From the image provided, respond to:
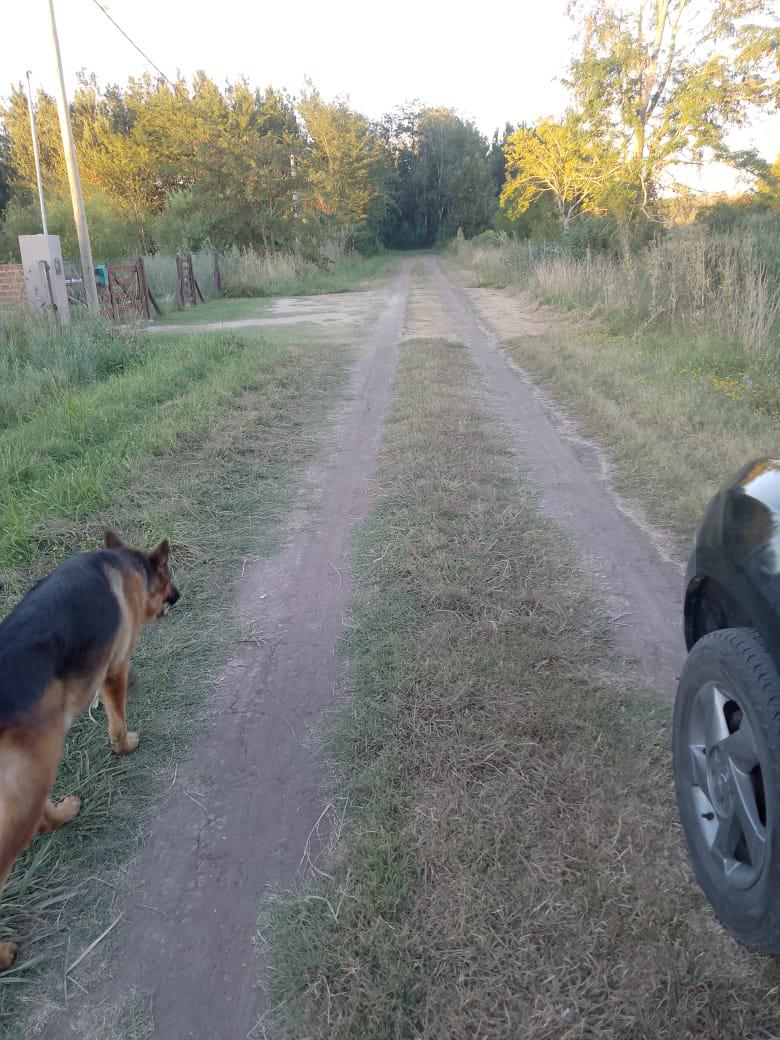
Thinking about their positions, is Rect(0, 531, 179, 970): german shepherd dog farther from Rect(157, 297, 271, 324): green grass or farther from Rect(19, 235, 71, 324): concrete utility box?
Rect(157, 297, 271, 324): green grass

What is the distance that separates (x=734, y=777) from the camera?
1999 mm

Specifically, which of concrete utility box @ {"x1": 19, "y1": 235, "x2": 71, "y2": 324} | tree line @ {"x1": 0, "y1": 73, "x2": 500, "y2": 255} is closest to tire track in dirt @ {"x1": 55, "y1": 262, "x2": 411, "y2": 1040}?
concrete utility box @ {"x1": 19, "y1": 235, "x2": 71, "y2": 324}

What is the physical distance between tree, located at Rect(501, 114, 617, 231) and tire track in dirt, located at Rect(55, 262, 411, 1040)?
20.7m

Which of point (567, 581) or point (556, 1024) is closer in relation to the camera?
point (556, 1024)

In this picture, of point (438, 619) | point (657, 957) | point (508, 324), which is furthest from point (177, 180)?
point (657, 957)

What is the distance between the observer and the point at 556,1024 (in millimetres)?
1814

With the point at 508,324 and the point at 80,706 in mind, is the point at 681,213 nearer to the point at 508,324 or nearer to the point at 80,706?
the point at 508,324

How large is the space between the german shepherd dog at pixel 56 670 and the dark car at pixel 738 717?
2.09 metres

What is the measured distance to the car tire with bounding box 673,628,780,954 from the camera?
1.78 m

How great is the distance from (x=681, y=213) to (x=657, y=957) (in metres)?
21.3

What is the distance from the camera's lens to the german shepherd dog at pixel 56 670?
2025 millimetres

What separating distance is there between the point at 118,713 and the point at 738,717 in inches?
93.3

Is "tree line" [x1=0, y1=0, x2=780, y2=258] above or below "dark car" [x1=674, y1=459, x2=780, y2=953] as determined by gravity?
above

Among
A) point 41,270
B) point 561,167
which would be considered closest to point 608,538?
point 41,270
